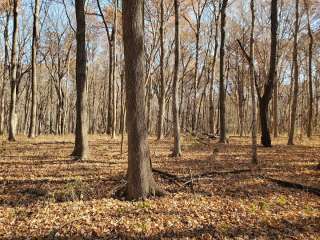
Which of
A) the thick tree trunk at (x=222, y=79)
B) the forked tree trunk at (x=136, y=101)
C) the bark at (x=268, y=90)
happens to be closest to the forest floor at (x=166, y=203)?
the forked tree trunk at (x=136, y=101)

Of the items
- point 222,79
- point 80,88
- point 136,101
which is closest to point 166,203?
point 136,101

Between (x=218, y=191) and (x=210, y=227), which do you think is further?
(x=218, y=191)

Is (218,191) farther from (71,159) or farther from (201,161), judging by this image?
(71,159)

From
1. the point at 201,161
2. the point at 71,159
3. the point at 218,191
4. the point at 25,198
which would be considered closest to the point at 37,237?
the point at 25,198

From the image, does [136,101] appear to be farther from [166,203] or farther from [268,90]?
[268,90]

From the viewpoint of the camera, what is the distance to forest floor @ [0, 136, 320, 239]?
5250 mm

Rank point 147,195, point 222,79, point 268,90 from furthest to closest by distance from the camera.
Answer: point 222,79, point 268,90, point 147,195

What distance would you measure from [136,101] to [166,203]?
219cm

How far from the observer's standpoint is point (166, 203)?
6426mm

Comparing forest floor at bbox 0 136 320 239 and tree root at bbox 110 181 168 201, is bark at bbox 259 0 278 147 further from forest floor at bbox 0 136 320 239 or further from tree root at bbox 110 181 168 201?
tree root at bbox 110 181 168 201

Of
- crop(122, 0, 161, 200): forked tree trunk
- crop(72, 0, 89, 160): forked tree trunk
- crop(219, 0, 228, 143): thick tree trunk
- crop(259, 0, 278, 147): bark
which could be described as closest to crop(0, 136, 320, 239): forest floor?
crop(122, 0, 161, 200): forked tree trunk

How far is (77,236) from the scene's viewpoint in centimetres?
497

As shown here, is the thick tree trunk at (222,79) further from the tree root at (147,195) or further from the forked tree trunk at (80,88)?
the tree root at (147,195)

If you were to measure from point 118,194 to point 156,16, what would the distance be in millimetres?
22468
